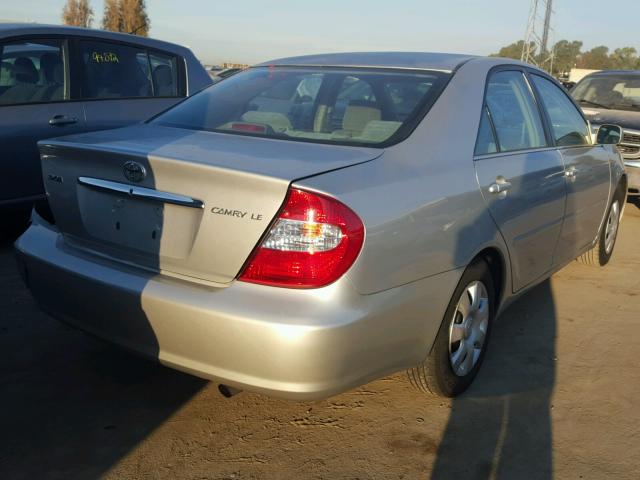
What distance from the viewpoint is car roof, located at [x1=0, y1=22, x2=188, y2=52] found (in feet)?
16.4

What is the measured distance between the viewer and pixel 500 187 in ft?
10.1

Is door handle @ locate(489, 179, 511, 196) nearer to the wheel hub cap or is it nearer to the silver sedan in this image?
the silver sedan

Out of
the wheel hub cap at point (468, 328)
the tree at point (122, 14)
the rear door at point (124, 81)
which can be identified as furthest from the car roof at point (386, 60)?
the tree at point (122, 14)

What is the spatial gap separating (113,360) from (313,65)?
1.86m

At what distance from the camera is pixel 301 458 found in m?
2.59

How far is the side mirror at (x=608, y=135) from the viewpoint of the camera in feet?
15.7

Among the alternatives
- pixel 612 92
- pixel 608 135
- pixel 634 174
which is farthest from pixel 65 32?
pixel 612 92

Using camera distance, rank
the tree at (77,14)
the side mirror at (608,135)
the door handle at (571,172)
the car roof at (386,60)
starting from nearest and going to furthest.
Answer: the car roof at (386,60), the door handle at (571,172), the side mirror at (608,135), the tree at (77,14)

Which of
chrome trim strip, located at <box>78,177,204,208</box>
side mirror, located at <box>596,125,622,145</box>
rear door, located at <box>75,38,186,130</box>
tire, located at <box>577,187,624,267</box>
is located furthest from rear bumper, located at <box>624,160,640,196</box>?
chrome trim strip, located at <box>78,177,204,208</box>

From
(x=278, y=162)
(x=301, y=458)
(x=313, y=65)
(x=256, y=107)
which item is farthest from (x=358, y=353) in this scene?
(x=313, y=65)

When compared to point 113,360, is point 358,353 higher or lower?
higher

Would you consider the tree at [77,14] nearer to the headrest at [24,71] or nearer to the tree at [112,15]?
the tree at [112,15]

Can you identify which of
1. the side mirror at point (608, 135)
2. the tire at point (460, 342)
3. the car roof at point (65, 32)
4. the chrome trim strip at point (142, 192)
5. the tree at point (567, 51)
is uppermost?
the tree at point (567, 51)

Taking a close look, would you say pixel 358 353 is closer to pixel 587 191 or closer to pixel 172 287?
pixel 172 287
